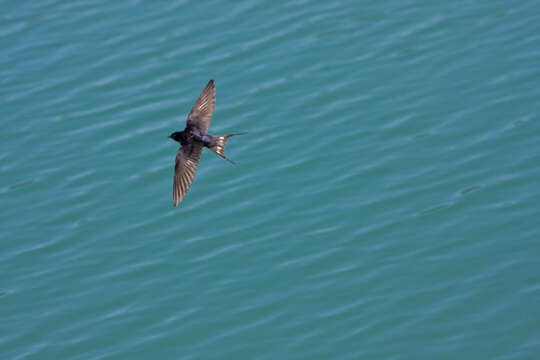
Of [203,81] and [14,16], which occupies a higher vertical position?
[14,16]

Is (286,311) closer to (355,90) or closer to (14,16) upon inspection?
(355,90)

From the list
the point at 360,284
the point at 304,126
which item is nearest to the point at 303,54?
the point at 304,126

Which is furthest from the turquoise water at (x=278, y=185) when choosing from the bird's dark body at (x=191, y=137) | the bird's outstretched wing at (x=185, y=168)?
the bird's dark body at (x=191, y=137)

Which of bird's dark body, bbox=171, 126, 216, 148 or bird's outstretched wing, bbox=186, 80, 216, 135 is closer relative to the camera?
bird's dark body, bbox=171, 126, 216, 148

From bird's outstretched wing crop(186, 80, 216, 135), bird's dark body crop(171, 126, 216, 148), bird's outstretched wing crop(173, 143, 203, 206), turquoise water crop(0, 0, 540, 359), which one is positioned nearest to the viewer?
bird's outstretched wing crop(173, 143, 203, 206)

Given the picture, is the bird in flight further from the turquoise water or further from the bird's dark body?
the turquoise water

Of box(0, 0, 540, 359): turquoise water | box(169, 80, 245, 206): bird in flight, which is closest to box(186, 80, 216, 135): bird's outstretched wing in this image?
box(169, 80, 245, 206): bird in flight
